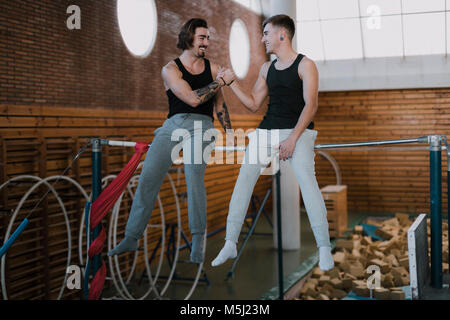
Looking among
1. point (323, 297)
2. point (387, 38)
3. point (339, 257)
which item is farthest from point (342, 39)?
point (339, 257)

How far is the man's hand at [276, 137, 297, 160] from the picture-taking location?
2283 mm

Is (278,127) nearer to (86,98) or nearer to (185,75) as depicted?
(185,75)

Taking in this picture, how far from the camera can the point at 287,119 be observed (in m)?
2.32

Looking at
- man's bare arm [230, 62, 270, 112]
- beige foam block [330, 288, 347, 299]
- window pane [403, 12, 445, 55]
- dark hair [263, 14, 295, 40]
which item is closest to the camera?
dark hair [263, 14, 295, 40]

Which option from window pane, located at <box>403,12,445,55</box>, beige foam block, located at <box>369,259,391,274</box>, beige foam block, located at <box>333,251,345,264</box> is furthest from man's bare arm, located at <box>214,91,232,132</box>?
beige foam block, located at <box>333,251,345,264</box>

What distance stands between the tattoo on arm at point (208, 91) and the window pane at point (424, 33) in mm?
1298

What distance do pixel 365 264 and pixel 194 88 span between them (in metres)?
7.64

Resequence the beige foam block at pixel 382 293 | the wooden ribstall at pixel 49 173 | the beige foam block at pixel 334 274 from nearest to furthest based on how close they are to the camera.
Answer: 1. the wooden ribstall at pixel 49 173
2. the beige foam block at pixel 382 293
3. the beige foam block at pixel 334 274

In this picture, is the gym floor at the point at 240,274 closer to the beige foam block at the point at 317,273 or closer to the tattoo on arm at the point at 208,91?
the beige foam block at the point at 317,273

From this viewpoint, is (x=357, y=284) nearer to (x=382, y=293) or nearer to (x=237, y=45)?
(x=382, y=293)

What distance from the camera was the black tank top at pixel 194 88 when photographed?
259 centimetres

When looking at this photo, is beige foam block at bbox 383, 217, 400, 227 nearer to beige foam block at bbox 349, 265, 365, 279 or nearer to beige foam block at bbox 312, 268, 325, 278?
beige foam block at bbox 349, 265, 365, 279

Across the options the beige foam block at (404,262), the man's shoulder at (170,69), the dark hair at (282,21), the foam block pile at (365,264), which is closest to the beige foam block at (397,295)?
the foam block pile at (365,264)

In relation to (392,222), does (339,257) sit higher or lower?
lower
